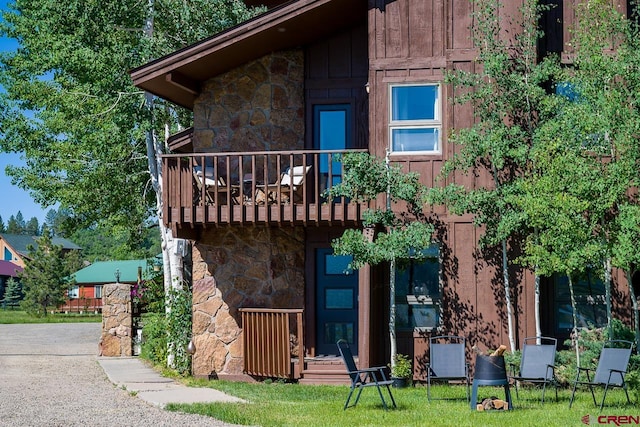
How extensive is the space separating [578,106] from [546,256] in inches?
93.3

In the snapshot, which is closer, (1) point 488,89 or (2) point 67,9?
(1) point 488,89

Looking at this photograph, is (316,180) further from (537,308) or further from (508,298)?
(537,308)

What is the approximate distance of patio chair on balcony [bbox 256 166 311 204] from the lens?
17.1 metres

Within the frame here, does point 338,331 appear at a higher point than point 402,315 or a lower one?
lower

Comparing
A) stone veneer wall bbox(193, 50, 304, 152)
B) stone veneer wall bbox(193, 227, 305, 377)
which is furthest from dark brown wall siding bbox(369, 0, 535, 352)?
stone veneer wall bbox(193, 227, 305, 377)

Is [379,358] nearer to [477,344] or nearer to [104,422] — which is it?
[477,344]

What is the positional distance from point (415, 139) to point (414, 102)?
649mm

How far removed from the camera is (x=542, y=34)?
1661 cm

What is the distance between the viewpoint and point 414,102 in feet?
56.7

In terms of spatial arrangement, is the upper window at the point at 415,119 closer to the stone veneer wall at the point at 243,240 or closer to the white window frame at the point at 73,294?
the stone veneer wall at the point at 243,240

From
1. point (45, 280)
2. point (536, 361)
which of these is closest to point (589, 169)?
point (536, 361)

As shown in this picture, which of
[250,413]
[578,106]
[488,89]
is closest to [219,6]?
[488,89]

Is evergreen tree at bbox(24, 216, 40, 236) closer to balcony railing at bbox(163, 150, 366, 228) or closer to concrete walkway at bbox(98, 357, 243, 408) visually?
concrete walkway at bbox(98, 357, 243, 408)

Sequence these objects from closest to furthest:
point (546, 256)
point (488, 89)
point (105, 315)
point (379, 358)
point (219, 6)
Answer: point (546, 256) < point (488, 89) < point (379, 358) < point (219, 6) < point (105, 315)
